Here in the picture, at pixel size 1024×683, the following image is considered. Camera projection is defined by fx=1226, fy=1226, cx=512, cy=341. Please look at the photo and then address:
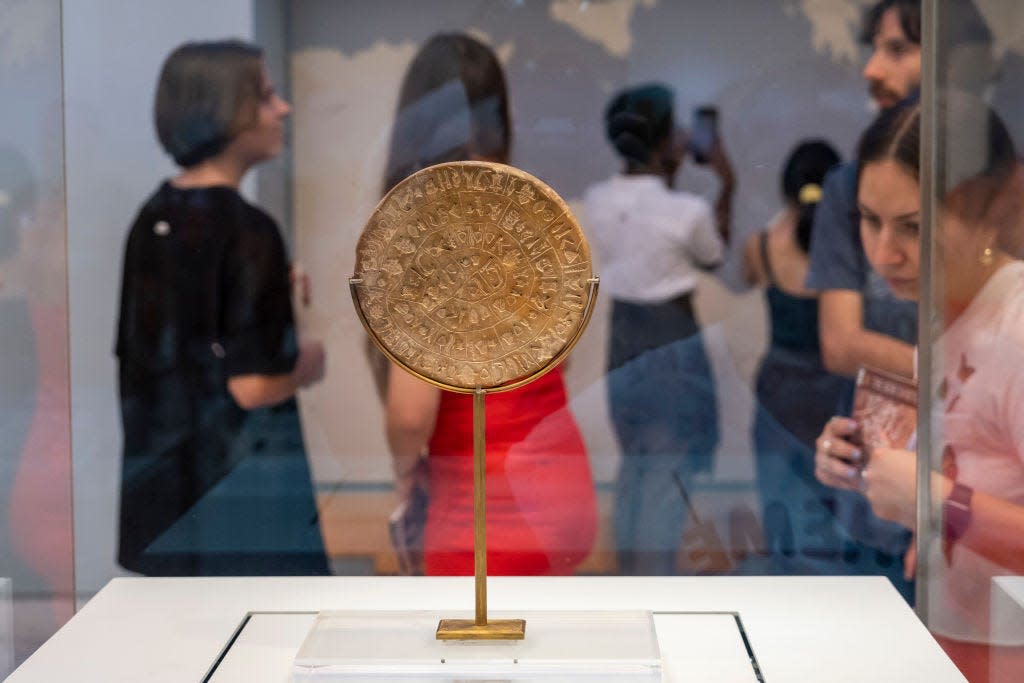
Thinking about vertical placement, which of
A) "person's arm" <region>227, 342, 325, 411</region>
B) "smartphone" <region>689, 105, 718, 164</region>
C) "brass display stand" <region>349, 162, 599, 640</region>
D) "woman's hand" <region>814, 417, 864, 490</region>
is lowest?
"woman's hand" <region>814, 417, 864, 490</region>

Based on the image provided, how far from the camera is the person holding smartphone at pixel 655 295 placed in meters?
2.72

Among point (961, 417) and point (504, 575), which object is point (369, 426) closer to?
point (504, 575)

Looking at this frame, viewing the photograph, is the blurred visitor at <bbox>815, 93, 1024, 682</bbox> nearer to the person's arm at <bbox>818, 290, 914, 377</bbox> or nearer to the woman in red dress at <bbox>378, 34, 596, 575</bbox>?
the person's arm at <bbox>818, 290, 914, 377</bbox>

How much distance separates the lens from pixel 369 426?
2807 millimetres

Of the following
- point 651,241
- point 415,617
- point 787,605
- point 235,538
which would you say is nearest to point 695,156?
point 651,241

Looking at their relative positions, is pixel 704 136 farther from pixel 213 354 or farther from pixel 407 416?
pixel 213 354

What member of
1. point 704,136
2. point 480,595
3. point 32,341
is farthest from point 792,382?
point 32,341

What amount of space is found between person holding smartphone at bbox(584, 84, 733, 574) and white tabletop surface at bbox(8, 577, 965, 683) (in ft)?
0.97

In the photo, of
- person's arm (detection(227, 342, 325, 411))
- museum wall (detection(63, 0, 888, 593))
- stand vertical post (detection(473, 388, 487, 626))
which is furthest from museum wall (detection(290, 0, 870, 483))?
stand vertical post (detection(473, 388, 487, 626))

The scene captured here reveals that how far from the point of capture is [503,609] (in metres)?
2.36

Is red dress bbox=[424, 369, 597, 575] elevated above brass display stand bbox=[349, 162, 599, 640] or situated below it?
below

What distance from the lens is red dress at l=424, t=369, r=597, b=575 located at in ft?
9.12

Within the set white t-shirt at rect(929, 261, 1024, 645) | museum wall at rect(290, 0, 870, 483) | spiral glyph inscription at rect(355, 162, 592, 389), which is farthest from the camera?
museum wall at rect(290, 0, 870, 483)

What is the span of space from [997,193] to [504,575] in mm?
1374
